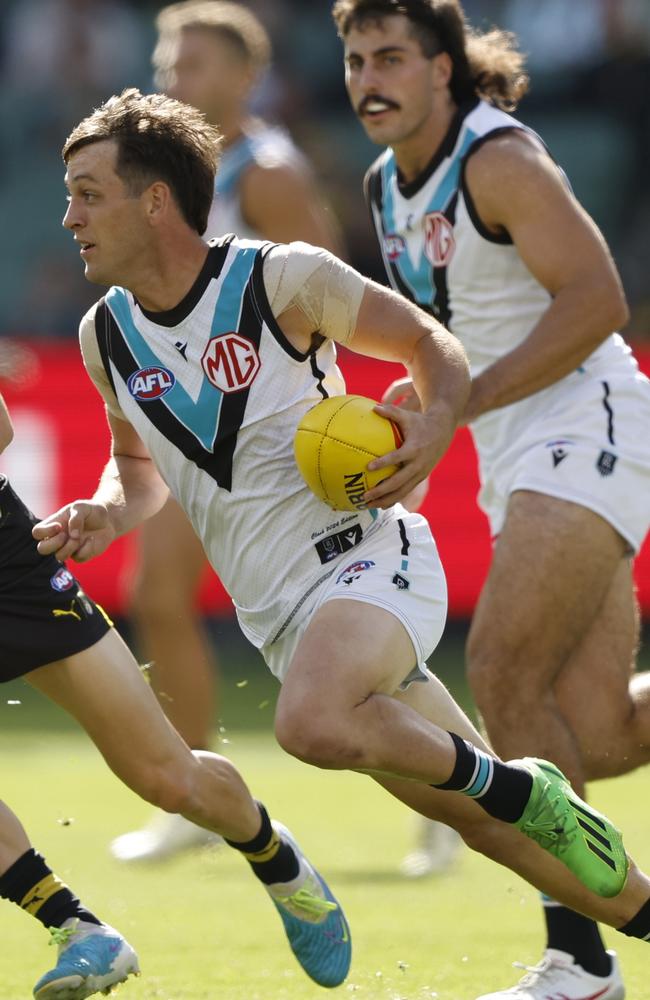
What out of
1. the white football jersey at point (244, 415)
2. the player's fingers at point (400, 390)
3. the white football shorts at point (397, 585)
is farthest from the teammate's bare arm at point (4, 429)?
the player's fingers at point (400, 390)

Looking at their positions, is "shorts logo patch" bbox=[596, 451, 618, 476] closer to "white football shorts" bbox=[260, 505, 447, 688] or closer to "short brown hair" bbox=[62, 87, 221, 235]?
"white football shorts" bbox=[260, 505, 447, 688]

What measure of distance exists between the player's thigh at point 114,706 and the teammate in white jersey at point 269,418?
5 cm

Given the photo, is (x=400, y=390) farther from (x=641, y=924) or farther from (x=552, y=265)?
(x=641, y=924)

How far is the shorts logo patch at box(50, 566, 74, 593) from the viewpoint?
464cm

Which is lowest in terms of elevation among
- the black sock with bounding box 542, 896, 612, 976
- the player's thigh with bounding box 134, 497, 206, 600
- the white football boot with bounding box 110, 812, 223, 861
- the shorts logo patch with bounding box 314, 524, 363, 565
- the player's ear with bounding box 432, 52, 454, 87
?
the white football boot with bounding box 110, 812, 223, 861

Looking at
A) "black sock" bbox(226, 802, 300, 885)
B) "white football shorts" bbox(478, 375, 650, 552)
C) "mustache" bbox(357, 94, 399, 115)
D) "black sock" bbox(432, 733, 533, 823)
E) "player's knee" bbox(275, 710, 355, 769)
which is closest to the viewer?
"player's knee" bbox(275, 710, 355, 769)

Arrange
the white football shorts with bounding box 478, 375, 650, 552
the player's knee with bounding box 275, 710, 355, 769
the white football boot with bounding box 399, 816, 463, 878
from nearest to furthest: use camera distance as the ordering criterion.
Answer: the player's knee with bounding box 275, 710, 355, 769 → the white football shorts with bounding box 478, 375, 650, 552 → the white football boot with bounding box 399, 816, 463, 878

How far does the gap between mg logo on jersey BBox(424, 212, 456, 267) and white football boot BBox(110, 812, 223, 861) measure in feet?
8.28

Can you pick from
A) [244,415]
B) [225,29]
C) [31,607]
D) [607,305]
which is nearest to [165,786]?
[31,607]

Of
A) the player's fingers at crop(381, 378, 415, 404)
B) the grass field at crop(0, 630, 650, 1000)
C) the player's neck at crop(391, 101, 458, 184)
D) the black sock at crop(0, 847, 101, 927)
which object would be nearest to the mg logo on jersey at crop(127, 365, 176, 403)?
the player's fingers at crop(381, 378, 415, 404)

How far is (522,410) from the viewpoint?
5.46m

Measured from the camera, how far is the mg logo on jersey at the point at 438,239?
5.52m

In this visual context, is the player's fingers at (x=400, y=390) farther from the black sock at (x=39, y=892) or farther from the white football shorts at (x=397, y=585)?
the black sock at (x=39, y=892)

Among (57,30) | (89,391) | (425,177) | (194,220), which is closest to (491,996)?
(194,220)
